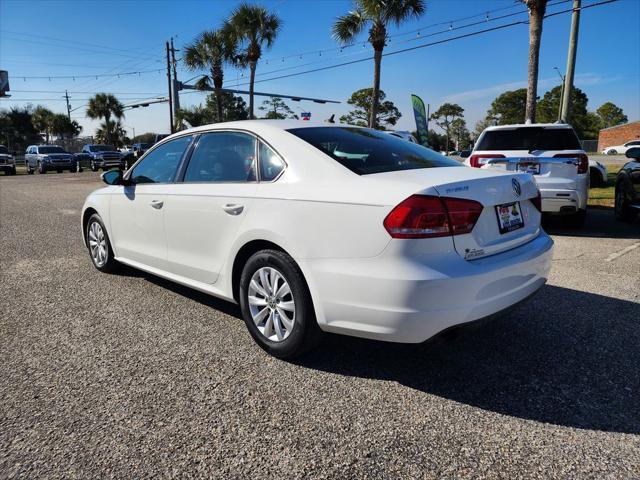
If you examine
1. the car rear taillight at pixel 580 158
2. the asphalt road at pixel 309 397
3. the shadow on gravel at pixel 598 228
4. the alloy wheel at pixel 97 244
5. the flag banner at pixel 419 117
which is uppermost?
the flag banner at pixel 419 117

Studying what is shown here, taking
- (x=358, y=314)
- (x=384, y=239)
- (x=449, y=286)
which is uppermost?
(x=384, y=239)

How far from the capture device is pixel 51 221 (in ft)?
32.2

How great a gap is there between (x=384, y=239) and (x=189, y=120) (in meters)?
52.7

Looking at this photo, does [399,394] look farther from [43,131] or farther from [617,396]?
[43,131]

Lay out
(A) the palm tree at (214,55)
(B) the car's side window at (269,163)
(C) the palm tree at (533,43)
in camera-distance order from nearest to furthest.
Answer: (B) the car's side window at (269,163) → (C) the palm tree at (533,43) → (A) the palm tree at (214,55)

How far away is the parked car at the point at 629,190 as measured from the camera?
307 inches

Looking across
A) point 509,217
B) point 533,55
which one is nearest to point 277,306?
point 509,217

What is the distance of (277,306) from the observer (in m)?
3.16

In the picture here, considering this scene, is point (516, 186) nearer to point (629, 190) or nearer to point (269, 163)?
point (269, 163)

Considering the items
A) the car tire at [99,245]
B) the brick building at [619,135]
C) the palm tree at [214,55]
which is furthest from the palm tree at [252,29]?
the brick building at [619,135]

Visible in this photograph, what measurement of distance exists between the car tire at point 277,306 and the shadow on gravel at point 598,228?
6.02 meters

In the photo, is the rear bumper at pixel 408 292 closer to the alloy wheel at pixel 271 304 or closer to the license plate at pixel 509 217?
the license plate at pixel 509 217

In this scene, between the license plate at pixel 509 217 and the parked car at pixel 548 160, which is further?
the parked car at pixel 548 160

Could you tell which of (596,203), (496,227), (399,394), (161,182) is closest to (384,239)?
(496,227)
